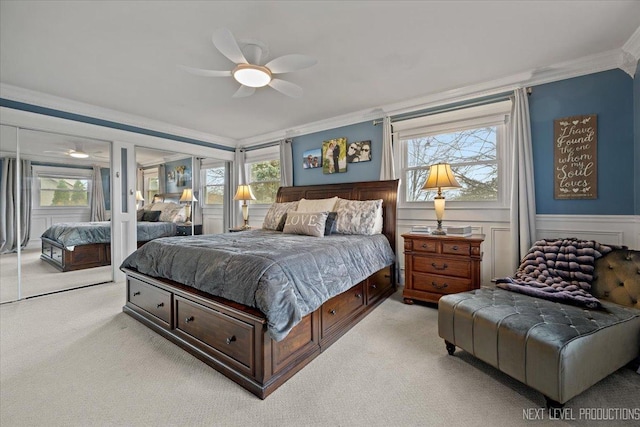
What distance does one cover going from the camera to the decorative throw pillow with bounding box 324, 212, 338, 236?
131 inches

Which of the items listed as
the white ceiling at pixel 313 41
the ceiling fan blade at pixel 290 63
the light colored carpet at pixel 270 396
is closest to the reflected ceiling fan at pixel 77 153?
the white ceiling at pixel 313 41

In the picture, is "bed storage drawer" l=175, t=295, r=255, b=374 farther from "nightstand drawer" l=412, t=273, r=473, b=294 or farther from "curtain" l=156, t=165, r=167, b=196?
"curtain" l=156, t=165, r=167, b=196

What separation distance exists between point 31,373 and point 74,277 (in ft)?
8.59

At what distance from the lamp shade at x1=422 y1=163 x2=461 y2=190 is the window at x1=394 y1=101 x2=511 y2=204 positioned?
546 millimetres

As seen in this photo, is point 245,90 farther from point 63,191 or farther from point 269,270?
point 63,191

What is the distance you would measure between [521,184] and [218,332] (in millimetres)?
3294

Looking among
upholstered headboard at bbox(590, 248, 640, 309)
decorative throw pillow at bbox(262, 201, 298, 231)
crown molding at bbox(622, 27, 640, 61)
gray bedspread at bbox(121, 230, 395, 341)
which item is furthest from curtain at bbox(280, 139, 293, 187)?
crown molding at bbox(622, 27, 640, 61)

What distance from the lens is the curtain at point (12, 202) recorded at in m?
3.40

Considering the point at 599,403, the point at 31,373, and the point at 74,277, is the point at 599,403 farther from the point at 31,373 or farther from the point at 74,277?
the point at 74,277

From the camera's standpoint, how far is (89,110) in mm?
3877

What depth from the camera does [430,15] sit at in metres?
2.07

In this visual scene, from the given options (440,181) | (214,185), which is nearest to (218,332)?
(440,181)

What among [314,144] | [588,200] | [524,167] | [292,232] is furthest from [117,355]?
[588,200]

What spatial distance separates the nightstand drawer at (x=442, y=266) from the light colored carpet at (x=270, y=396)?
2.54 feet
